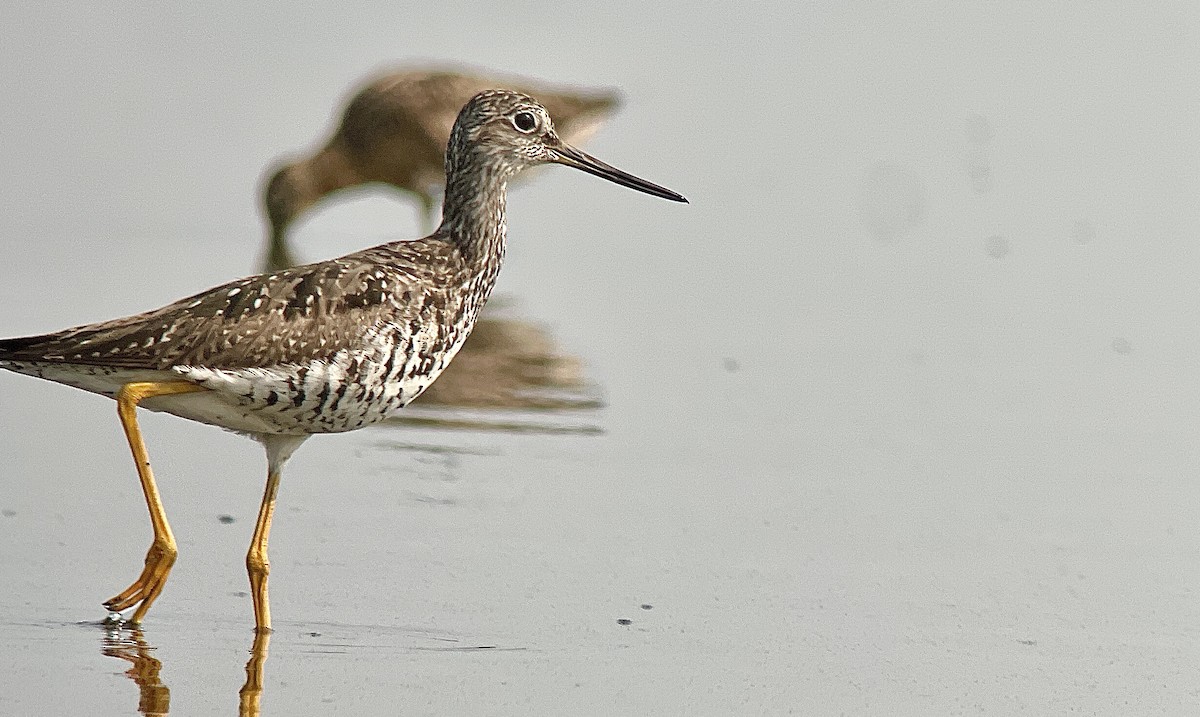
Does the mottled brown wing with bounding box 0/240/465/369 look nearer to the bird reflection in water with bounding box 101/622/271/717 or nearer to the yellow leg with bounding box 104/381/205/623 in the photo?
the yellow leg with bounding box 104/381/205/623

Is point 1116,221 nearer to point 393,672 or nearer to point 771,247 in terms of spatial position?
point 771,247

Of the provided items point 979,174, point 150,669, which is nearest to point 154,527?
point 150,669

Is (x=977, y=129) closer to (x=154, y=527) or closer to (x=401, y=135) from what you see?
(x=401, y=135)

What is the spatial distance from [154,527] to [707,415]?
3.55m

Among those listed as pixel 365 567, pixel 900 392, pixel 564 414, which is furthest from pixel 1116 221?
pixel 365 567

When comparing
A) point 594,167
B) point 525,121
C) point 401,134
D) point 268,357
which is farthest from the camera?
point 401,134

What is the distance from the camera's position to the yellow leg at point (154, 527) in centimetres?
598

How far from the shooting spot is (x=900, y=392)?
978 centimetres

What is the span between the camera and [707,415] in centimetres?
923

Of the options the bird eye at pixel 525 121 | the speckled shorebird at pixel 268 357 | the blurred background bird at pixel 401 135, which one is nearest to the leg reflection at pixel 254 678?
the speckled shorebird at pixel 268 357

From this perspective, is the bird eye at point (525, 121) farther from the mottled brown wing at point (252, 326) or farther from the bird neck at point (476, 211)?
the mottled brown wing at point (252, 326)

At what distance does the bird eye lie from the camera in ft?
23.0

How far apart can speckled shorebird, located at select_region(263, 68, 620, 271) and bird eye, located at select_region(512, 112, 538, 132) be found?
7.02m

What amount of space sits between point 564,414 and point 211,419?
3.05m
